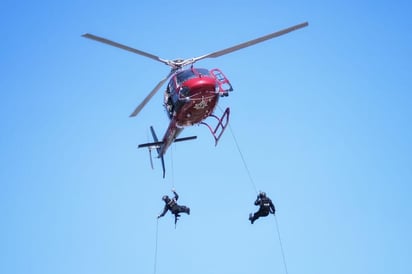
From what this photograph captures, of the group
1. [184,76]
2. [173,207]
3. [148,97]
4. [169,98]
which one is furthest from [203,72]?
[173,207]

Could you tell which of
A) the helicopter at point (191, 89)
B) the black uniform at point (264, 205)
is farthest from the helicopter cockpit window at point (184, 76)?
the black uniform at point (264, 205)

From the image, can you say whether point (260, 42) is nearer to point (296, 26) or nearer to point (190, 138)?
point (296, 26)

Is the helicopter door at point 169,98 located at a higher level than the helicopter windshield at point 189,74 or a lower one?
lower

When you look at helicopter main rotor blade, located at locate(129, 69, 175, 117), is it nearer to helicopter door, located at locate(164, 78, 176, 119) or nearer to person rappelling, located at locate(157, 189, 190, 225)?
helicopter door, located at locate(164, 78, 176, 119)

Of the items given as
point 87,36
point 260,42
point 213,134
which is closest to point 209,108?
point 213,134

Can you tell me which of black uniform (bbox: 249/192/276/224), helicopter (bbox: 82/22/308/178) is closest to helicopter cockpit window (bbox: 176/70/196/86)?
helicopter (bbox: 82/22/308/178)

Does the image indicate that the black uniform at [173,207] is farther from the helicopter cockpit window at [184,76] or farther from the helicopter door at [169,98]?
the helicopter cockpit window at [184,76]

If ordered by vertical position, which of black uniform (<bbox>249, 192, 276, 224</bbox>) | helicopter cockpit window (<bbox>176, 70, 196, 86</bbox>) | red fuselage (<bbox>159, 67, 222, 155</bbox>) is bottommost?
black uniform (<bbox>249, 192, 276, 224</bbox>)

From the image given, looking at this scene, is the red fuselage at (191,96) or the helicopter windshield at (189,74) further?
the helicopter windshield at (189,74)

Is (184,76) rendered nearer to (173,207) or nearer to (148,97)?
(148,97)

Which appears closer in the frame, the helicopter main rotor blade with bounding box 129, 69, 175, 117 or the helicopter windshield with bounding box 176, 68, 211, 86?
the helicopter windshield with bounding box 176, 68, 211, 86

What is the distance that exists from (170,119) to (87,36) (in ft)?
15.5

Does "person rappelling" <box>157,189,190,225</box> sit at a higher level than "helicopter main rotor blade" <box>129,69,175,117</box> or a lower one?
lower

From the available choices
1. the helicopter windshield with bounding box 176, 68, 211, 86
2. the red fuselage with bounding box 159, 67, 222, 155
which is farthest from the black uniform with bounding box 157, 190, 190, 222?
the helicopter windshield with bounding box 176, 68, 211, 86
